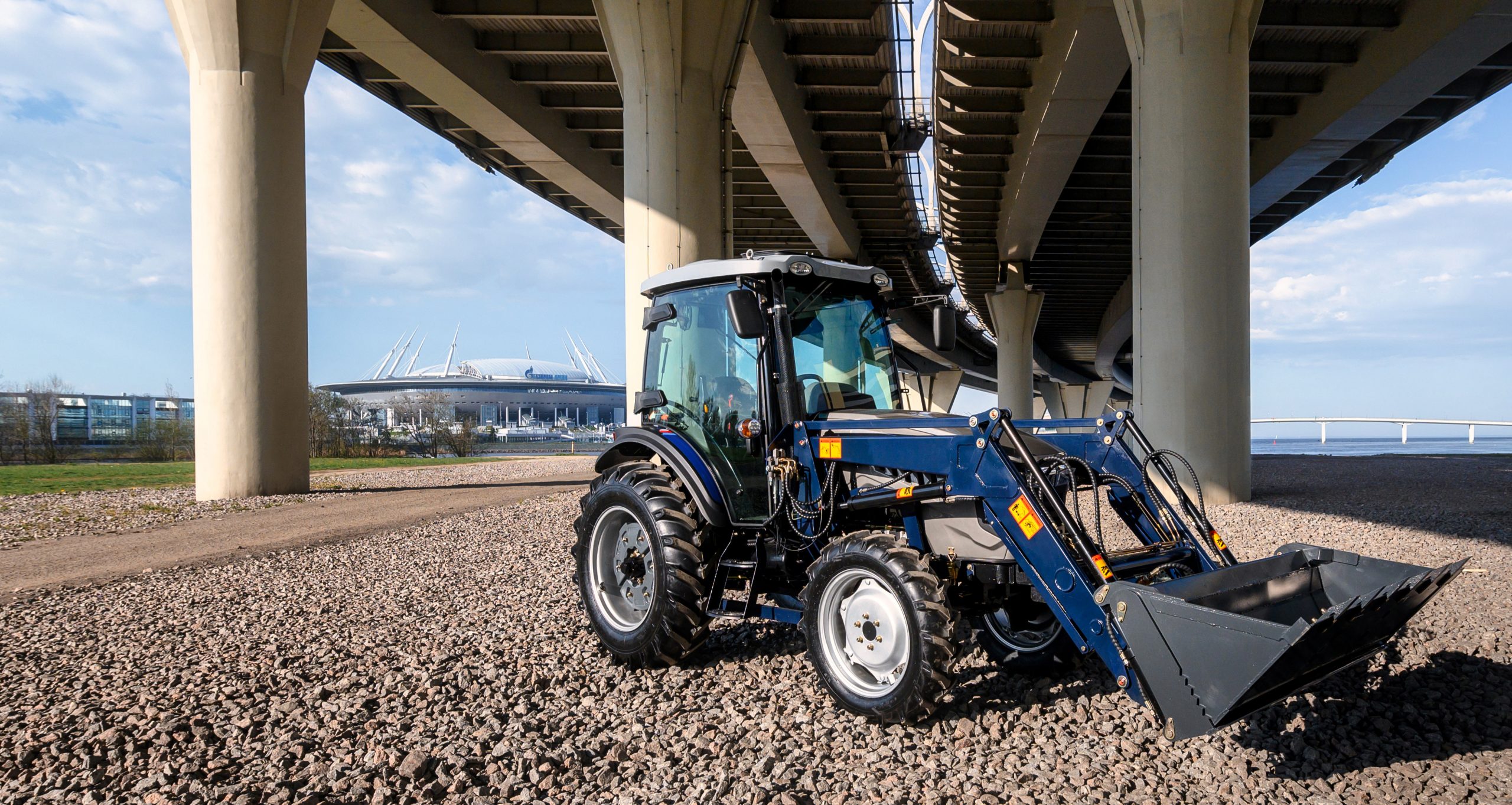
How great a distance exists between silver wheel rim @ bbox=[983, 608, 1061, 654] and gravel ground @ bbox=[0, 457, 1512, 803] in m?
0.18

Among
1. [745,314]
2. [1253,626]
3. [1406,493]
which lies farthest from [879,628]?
[1406,493]

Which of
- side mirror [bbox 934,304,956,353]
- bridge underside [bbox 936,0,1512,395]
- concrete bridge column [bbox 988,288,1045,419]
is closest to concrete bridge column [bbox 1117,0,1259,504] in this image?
bridge underside [bbox 936,0,1512,395]

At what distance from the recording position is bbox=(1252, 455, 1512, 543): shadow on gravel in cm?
1034

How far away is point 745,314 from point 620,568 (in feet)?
5.64

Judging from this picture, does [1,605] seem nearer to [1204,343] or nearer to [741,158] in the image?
[1204,343]

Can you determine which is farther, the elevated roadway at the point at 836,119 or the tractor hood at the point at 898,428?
the elevated roadway at the point at 836,119

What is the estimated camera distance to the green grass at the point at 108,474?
16.7 m

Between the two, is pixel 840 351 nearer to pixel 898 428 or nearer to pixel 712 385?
pixel 712 385

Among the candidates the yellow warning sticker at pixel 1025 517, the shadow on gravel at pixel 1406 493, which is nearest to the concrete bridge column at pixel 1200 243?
the shadow on gravel at pixel 1406 493

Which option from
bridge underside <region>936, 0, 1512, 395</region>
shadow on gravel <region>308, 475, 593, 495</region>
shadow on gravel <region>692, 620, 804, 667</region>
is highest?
bridge underside <region>936, 0, 1512, 395</region>

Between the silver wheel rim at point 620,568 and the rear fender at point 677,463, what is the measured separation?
38cm

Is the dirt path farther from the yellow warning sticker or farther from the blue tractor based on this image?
the yellow warning sticker

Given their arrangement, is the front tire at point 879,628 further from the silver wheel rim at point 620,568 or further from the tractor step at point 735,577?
the silver wheel rim at point 620,568

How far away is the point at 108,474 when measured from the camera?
20.5 m
